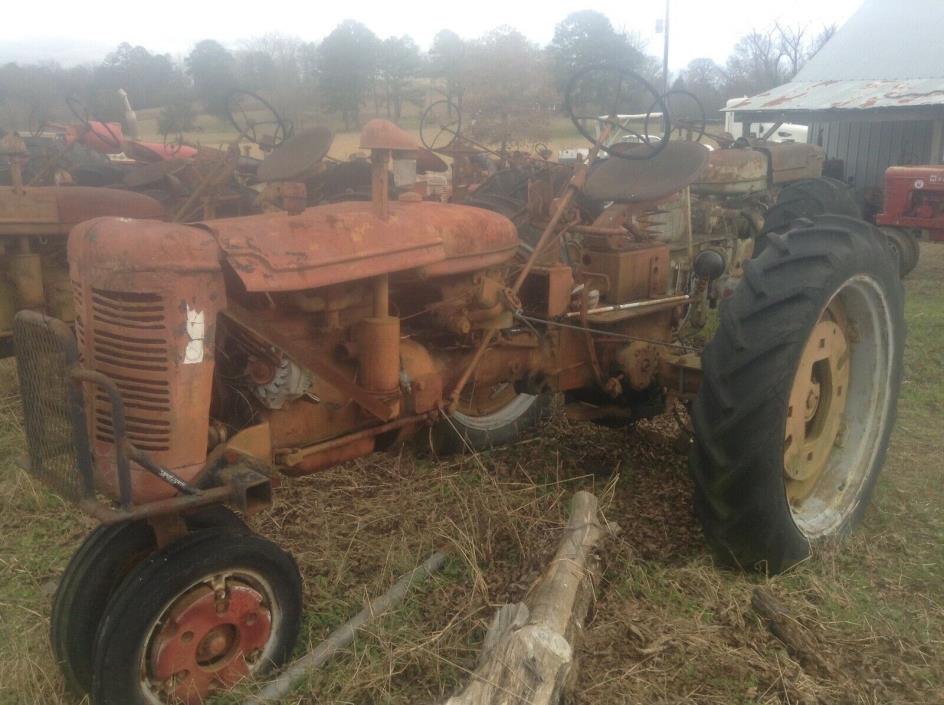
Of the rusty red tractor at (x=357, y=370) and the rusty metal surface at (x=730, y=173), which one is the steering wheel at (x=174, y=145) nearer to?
A: the rusty red tractor at (x=357, y=370)

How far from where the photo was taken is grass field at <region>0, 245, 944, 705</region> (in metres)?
2.23

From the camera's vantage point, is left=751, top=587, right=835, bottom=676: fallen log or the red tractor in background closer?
left=751, top=587, right=835, bottom=676: fallen log

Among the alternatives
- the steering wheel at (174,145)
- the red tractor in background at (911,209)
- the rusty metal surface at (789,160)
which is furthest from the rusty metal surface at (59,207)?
the red tractor in background at (911,209)

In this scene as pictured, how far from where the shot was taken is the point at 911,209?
8914 millimetres

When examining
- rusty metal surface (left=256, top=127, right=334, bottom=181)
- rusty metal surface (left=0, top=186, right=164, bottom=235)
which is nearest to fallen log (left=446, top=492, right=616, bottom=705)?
rusty metal surface (left=256, top=127, right=334, bottom=181)

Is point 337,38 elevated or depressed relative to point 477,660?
elevated

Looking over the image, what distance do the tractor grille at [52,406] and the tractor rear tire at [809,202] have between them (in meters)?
5.51

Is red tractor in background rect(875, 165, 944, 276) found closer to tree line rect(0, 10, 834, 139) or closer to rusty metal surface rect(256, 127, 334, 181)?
rusty metal surface rect(256, 127, 334, 181)

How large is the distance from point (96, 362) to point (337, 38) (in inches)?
1004

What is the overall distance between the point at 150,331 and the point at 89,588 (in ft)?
2.21

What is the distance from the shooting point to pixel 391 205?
271 cm

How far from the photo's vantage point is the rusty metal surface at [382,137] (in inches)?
91.2

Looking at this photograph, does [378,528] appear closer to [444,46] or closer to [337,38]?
[337,38]

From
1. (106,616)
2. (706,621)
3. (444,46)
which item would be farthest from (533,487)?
(444,46)
